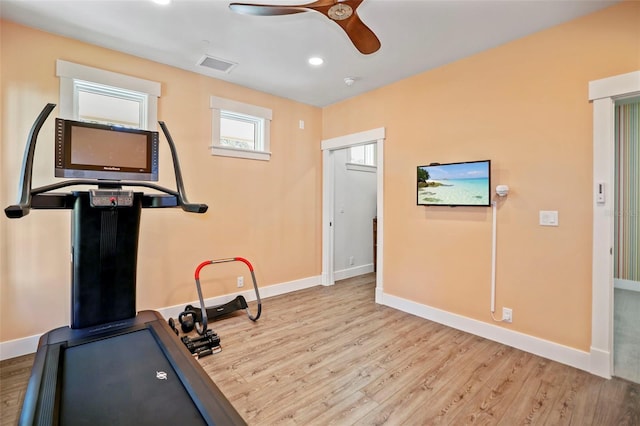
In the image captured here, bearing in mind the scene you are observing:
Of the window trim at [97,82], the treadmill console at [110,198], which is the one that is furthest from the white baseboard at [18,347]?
the window trim at [97,82]

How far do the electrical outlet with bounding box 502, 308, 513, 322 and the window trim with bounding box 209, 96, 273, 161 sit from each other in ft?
10.5

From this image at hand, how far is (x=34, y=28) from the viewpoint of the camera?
2.48 m

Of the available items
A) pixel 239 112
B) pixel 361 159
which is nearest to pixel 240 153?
pixel 239 112

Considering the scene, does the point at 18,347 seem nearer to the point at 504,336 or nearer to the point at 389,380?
the point at 389,380

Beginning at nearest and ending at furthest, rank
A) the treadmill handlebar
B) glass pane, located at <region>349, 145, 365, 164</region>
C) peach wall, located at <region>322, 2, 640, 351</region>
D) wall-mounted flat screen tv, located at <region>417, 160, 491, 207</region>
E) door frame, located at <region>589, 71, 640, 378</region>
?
the treadmill handlebar
door frame, located at <region>589, 71, 640, 378</region>
peach wall, located at <region>322, 2, 640, 351</region>
wall-mounted flat screen tv, located at <region>417, 160, 491, 207</region>
glass pane, located at <region>349, 145, 365, 164</region>

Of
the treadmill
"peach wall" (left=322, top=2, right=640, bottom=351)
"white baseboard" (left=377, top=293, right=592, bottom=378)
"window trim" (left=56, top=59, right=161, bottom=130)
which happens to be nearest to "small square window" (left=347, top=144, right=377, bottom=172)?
"peach wall" (left=322, top=2, right=640, bottom=351)

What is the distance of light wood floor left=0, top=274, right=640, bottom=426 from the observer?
5.95ft

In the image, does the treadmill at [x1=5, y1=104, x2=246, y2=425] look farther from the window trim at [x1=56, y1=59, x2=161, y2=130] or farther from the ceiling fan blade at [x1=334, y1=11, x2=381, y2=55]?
the ceiling fan blade at [x1=334, y1=11, x2=381, y2=55]

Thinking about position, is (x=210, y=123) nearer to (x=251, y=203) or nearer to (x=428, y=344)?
(x=251, y=203)

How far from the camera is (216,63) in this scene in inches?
122

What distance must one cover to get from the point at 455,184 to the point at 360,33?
175 cm

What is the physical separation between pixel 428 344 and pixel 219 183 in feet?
9.34

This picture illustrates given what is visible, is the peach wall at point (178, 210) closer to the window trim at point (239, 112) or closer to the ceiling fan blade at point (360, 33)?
the window trim at point (239, 112)

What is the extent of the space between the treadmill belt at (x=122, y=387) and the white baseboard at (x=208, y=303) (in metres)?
1.23
